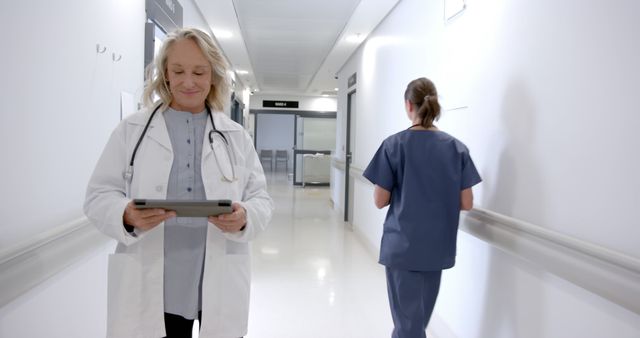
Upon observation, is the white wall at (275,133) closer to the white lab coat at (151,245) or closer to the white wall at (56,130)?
the white wall at (56,130)

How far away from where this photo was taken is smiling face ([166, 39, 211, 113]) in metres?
1.26

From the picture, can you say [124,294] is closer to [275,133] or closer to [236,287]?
[236,287]

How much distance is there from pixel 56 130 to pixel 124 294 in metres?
0.85

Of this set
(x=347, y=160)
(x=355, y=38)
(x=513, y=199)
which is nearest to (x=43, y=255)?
(x=513, y=199)

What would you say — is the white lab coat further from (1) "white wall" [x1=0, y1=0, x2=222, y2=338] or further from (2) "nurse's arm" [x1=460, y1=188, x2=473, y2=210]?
(2) "nurse's arm" [x1=460, y1=188, x2=473, y2=210]

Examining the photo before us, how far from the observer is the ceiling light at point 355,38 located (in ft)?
18.8

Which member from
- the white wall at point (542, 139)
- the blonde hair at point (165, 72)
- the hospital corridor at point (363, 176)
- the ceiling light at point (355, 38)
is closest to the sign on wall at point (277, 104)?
the ceiling light at point (355, 38)

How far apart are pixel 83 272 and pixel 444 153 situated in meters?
1.81

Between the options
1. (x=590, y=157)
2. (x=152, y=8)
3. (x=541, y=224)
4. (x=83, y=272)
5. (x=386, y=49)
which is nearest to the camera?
(x=590, y=157)

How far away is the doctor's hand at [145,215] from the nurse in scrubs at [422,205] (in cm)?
129

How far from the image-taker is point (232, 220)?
1.18m

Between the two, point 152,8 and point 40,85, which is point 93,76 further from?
point 152,8

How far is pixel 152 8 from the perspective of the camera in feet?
9.55

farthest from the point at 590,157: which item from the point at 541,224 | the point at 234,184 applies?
the point at 234,184
